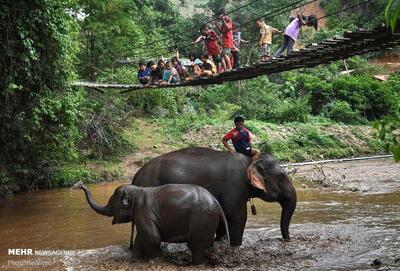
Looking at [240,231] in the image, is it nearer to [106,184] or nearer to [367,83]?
[106,184]

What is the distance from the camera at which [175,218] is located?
5.72m

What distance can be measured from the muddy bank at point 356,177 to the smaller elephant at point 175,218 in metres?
6.74

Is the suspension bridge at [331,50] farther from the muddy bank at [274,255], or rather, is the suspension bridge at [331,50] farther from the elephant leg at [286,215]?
the muddy bank at [274,255]

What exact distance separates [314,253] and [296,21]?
4998 mm

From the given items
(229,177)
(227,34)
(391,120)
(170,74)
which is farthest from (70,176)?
(391,120)

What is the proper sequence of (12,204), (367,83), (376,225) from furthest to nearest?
(367,83)
(12,204)
(376,225)

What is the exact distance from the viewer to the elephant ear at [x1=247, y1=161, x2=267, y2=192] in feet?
22.0

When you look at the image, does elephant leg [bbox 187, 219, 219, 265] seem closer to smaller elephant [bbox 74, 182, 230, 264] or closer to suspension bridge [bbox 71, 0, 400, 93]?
smaller elephant [bbox 74, 182, 230, 264]

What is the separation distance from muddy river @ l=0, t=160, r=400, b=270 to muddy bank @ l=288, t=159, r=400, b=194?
75 centimetres

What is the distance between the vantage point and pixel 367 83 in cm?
2403

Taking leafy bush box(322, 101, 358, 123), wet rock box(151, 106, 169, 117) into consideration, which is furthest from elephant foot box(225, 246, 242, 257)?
leafy bush box(322, 101, 358, 123)

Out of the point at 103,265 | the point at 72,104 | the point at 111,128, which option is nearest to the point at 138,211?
the point at 103,265

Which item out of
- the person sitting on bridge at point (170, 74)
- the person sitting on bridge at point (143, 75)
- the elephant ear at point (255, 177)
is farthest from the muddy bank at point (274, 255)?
Result: the person sitting on bridge at point (143, 75)

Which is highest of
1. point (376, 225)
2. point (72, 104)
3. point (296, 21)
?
point (296, 21)
